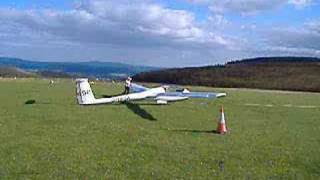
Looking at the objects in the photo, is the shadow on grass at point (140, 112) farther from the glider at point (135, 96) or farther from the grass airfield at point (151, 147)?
the glider at point (135, 96)

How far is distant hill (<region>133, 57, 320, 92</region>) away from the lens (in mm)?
68188

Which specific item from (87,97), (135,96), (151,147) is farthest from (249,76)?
(151,147)

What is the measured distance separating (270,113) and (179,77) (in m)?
56.7

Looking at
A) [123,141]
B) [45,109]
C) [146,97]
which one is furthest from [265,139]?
[146,97]

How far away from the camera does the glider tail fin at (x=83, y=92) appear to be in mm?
26047

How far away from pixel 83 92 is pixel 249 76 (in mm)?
54784

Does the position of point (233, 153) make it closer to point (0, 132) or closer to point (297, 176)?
point (297, 176)

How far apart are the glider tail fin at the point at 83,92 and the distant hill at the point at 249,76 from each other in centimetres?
4101

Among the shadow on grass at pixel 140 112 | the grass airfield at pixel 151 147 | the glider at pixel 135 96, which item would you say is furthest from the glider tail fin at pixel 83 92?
the grass airfield at pixel 151 147

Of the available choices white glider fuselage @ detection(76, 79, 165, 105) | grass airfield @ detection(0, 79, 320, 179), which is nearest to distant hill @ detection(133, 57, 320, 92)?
white glider fuselage @ detection(76, 79, 165, 105)

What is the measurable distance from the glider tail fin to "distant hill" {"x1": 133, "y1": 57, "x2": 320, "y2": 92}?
41013 millimetres

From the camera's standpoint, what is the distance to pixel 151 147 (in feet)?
44.8

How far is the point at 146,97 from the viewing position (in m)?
32.5

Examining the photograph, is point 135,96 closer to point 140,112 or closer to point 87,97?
point 87,97
